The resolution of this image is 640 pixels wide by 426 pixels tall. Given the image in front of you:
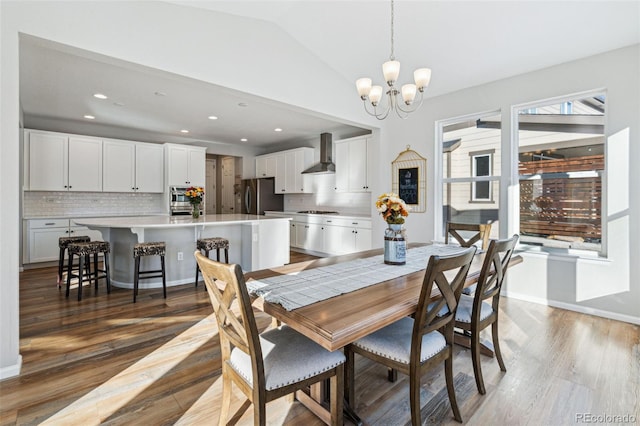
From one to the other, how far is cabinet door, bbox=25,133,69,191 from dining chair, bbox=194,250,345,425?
18.9 ft

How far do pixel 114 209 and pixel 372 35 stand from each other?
5.94m

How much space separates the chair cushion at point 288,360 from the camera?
1.32 m

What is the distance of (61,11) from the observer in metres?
2.25

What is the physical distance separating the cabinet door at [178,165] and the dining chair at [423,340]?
6067mm

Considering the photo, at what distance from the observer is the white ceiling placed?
291 cm

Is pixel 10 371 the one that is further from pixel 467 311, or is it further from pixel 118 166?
pixel 118 166

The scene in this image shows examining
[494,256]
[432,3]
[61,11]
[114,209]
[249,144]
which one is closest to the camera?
[494,256]

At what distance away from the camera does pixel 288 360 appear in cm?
139

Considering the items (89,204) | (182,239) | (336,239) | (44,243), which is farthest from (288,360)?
(89,204)

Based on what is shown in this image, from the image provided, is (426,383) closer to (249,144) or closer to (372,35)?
(372,35)

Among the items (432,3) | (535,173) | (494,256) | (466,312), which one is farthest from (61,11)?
(535,173)

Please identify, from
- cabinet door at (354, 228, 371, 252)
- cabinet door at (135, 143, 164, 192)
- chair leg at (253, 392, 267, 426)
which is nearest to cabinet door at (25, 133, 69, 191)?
cabinet door at (135, 143, 164, 192)

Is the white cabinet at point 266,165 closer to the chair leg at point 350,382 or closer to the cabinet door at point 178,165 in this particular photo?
the cabinet door at point 178,165

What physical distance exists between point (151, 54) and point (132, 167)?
4.20 m
